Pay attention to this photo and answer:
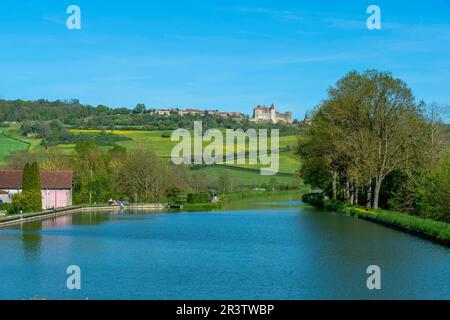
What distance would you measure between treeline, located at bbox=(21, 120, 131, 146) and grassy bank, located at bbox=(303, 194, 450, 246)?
64.8 meters

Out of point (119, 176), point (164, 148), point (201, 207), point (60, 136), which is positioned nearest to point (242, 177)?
point (164, 148)

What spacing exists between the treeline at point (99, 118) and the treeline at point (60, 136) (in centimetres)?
1405

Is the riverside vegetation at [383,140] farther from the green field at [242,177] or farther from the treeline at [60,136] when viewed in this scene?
the treeline at [60,136]

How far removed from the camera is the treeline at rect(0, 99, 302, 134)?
137000 mm

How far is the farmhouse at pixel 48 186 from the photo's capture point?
6291cm

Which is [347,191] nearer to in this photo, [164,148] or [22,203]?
[22,203]

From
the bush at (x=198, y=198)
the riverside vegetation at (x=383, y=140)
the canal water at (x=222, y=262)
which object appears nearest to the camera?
the canal water at (x=222, y=262)

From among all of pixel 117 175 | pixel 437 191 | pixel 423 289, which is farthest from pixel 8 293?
pixel 117 175

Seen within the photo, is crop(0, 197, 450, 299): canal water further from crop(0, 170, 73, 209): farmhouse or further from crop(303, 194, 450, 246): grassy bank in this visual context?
crop(0, 170, 73, 209): farmhouse

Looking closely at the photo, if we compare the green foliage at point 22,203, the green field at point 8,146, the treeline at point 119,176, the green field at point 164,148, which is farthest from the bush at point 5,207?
the green field at point 8,146

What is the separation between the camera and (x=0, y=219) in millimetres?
43375

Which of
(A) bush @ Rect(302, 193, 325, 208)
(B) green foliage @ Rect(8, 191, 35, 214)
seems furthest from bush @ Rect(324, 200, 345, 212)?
(B) green foliage @ Rect(8, 191, 35, 214)

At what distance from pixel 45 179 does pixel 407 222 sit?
4039cm

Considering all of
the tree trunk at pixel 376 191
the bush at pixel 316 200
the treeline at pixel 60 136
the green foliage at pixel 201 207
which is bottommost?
the green foliage at pixel 201 207
